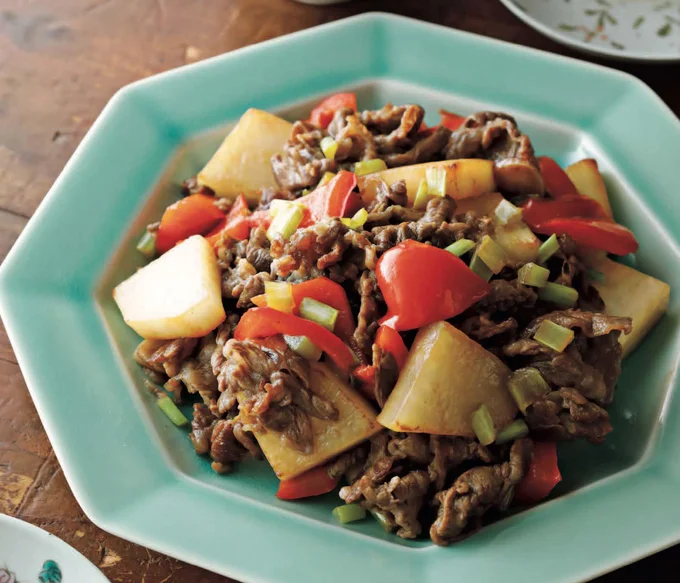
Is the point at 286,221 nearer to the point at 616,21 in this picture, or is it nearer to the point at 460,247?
the point at 460,247

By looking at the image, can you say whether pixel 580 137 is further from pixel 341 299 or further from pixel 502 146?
pixel 341 299

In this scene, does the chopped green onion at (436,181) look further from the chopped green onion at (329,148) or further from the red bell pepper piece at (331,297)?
the red bell pepper piece at (331,297)

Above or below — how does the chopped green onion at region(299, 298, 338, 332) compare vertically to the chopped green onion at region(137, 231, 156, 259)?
above

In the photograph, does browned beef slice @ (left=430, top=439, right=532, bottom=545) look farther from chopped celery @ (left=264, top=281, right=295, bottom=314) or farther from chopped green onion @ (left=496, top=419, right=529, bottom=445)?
chopped celery @ (left=264, top=281, right=295, bottom=314)

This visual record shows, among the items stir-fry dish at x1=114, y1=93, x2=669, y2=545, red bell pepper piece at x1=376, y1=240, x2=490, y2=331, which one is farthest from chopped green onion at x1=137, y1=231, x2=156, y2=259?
red bell pepper piece at x1=376, y1=240, x2=490, y2=331

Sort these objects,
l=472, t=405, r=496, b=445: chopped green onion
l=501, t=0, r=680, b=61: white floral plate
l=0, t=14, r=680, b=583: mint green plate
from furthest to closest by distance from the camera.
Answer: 1. l=501, t=0, r=680, b=61: white floral plate
2. l=472, t=405, r=496, b=445: chopped green onion
3. l=0, t=14, r=680, b=583: mint green plate

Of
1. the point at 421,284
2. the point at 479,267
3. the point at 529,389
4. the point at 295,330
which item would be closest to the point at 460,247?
the point at 479,267
